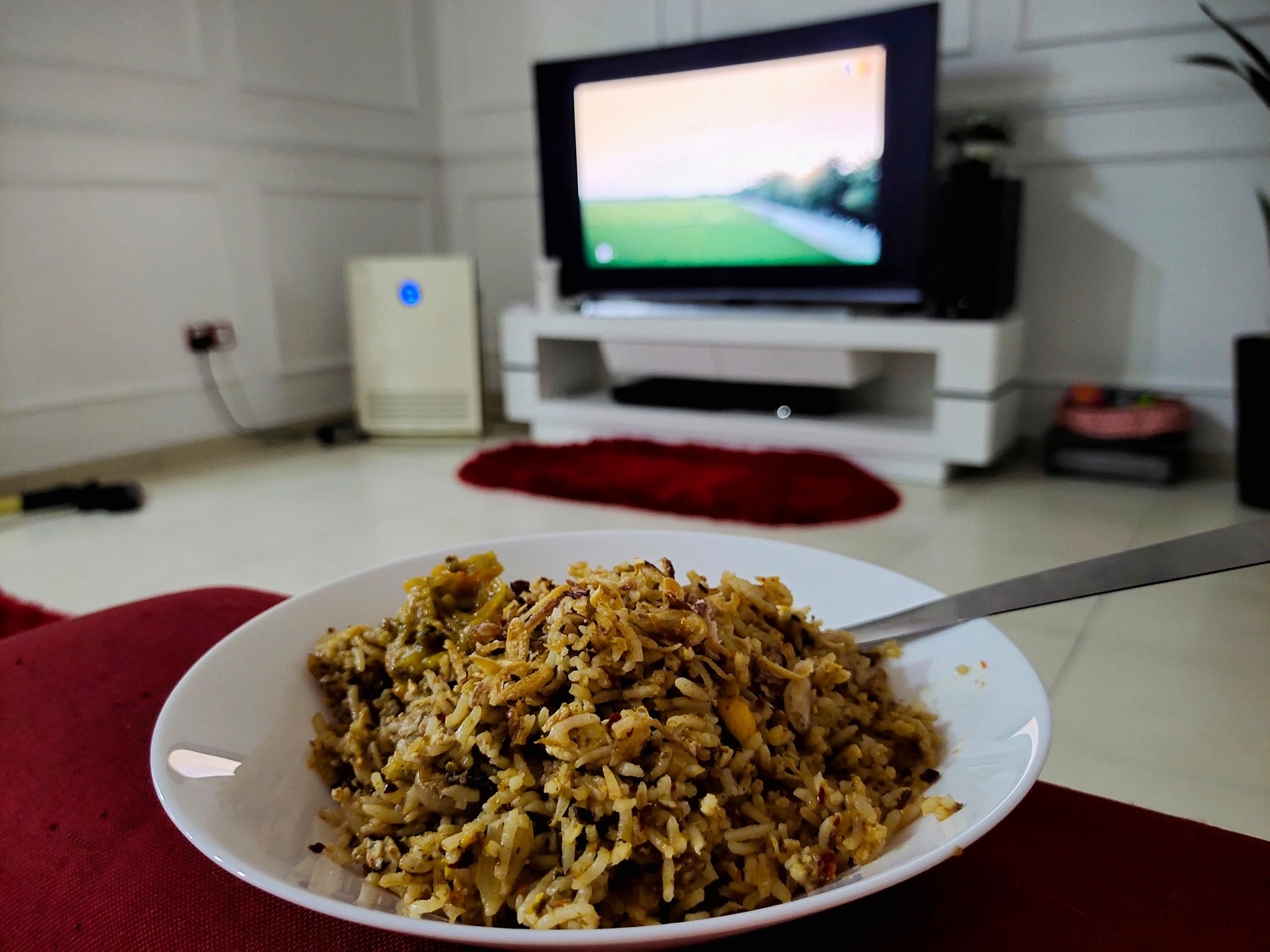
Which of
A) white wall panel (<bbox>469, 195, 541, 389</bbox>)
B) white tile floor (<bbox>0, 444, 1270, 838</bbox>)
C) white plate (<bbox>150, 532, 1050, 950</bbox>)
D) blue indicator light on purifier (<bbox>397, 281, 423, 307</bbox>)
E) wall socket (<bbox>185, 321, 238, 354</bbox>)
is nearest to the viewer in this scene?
white plate (<bbox>150, 532, 1050, 950</bbox>)

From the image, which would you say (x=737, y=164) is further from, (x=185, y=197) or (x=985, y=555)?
(x=185, y=197)

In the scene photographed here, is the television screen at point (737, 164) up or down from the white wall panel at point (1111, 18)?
down

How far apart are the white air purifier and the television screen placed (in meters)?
0.54

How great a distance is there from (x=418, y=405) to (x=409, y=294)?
A: 41cm

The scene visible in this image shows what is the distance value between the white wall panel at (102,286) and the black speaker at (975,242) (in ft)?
7.98

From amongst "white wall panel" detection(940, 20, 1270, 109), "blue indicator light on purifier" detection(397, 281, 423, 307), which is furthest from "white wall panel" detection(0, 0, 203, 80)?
"white wall panel" detection(940, 20, 1270, 109)

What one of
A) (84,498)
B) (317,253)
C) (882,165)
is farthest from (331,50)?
(882,165)

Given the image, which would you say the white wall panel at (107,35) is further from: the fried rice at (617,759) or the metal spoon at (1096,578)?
the metal spoon at (1096,578)

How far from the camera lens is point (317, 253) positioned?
3.51 meters

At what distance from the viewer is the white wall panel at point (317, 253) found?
3.37 metres

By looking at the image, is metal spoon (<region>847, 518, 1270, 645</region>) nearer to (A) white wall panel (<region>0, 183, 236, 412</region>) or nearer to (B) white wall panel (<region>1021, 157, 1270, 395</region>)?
(B) white wall panel (<region>1021, 157, 1270, 395</region>)

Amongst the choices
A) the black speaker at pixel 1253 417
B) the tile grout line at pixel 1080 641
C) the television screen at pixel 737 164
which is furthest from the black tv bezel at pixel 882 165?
the tile grout line at pixel 1080 641

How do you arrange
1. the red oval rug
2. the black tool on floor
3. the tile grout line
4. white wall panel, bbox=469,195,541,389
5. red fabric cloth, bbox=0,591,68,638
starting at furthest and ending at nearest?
white wall panel, bbox=469,195,541,389, the black tool on floor, the red oval rug, red fabric cloth, bbox=0,591,68,638, the tile grout line

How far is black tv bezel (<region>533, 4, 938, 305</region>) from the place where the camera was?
251 cm
